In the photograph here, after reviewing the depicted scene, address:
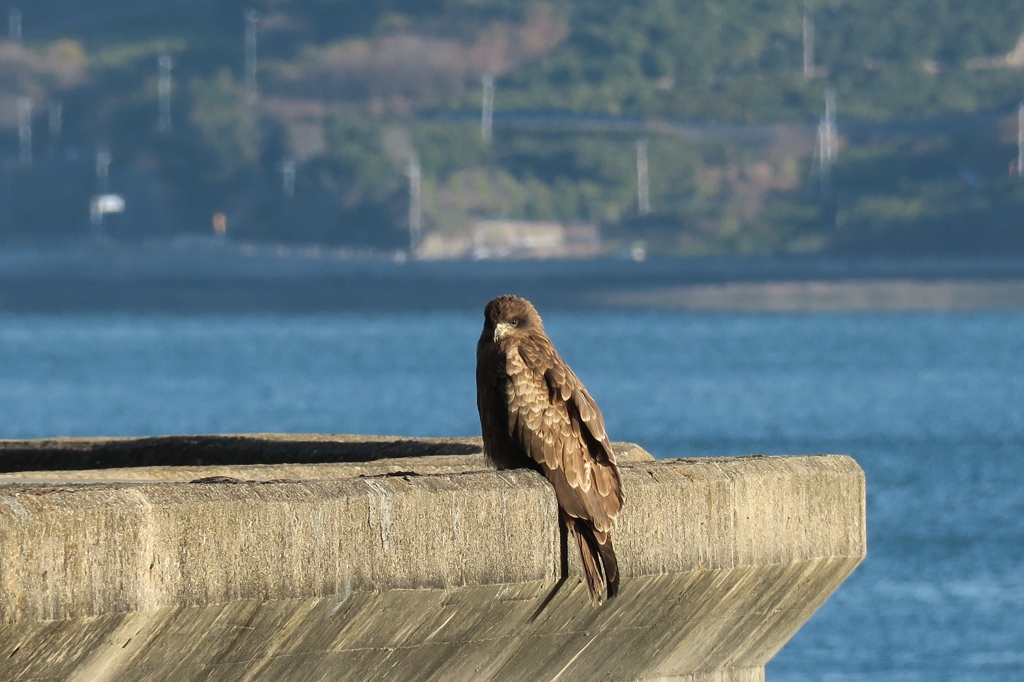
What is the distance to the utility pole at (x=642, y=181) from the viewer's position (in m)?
155

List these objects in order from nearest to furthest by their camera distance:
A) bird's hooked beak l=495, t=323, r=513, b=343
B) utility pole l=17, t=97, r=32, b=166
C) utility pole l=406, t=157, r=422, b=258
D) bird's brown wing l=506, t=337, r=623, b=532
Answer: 1. bird's brown wing l=506, t=337, r=623, b=532
2. bird's hooked beak l=495, t=323, r=513, b=343
3. utility pole l=406, t=157, r=422, b=258
4. utility pole l=17, t=97, r=32, b=166

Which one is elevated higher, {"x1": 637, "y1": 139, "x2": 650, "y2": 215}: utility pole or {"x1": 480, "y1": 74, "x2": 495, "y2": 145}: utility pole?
{"x1": 480, "y1": 74, "x2": 495, "y2": 145}: utility pole

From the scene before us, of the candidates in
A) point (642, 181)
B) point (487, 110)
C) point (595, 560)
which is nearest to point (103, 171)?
point (487, 110)

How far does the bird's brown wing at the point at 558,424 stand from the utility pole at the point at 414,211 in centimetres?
13949

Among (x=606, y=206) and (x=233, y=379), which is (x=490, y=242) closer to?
(x=606, y=206)

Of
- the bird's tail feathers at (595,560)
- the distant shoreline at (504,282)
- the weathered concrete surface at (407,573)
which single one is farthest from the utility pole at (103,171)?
the bird's tail feathers at (595,560)

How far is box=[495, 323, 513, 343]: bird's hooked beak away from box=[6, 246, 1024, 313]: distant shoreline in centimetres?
13202

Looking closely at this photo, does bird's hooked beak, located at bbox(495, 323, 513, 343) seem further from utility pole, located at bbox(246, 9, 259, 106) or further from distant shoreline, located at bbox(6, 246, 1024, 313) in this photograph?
utility pole, located at bbox(246, 9, 259, 106)

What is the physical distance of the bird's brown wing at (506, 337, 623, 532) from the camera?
4480mm

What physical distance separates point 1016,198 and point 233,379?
9043 cm

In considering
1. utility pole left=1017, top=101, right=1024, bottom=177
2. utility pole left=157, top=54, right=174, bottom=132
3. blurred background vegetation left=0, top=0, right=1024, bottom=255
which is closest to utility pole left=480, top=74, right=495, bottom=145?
blurred background vegetation left=0, top=0, right=1024, bottom=255

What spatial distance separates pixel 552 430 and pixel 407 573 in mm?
634

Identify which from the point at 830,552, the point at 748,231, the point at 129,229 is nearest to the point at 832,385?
the point at 830,552

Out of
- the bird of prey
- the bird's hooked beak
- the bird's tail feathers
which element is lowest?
the bird's tail feathers
